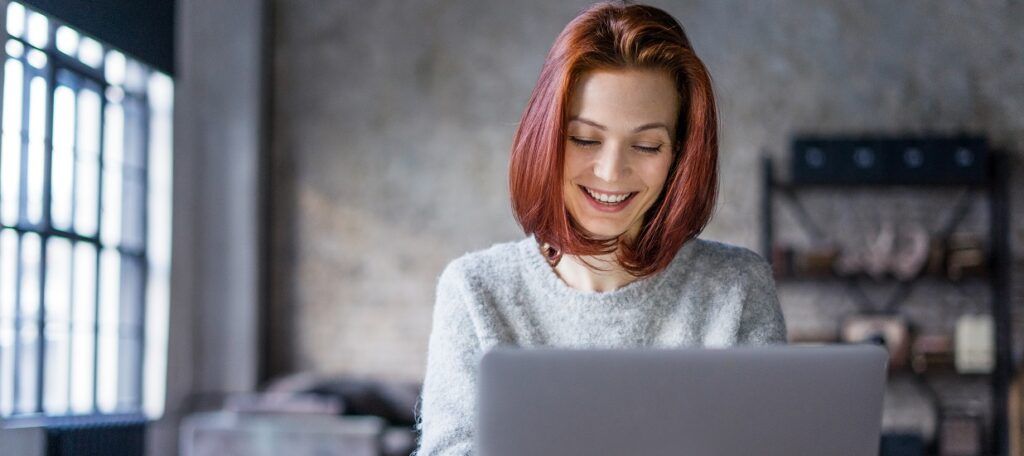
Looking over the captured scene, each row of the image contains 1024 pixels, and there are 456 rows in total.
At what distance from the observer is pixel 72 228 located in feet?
18.5

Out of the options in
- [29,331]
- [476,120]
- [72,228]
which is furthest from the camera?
[476,120]

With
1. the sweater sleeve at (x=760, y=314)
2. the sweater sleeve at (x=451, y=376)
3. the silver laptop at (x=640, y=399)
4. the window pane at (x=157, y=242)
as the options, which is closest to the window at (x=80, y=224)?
the window pane at (x=157, y=242)

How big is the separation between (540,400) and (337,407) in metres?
5.26

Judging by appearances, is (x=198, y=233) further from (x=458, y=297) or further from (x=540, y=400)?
(x=540, y=400)

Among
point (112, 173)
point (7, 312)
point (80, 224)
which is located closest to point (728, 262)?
point (7, 312)

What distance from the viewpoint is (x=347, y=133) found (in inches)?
286

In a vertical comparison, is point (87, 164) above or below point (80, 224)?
above

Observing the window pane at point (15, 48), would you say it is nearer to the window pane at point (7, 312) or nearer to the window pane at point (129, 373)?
the window pane at point (7, 312)

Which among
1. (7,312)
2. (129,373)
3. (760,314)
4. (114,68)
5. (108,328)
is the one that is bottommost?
(129,373)

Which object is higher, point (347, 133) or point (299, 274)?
point (347, 133)

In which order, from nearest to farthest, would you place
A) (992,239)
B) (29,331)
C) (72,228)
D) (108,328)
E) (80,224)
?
(29,331)
(72,228)
(80,224)
(108,328)
(992,239)

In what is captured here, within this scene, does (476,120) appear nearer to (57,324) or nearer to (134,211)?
(134,211)

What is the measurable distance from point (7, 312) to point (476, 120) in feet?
10.2

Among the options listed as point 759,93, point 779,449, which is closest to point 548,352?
point 779,449
